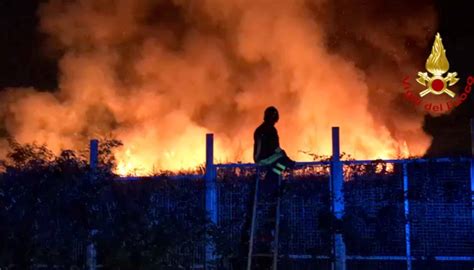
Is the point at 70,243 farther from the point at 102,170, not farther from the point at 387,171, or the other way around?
the point at 387,171

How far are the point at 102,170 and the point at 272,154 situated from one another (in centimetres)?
220

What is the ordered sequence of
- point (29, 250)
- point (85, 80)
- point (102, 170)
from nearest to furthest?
1. point (29, 250)
2. point (102, 170)
3. point (85, 80)

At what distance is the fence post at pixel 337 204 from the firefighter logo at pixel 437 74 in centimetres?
1350

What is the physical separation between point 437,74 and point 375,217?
14.3 meters

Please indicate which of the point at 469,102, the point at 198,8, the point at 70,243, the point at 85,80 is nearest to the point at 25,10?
the point at 85,80

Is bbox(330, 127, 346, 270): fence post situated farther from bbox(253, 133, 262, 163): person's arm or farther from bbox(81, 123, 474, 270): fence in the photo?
bbox(253, 133, 262, 163): person's arm

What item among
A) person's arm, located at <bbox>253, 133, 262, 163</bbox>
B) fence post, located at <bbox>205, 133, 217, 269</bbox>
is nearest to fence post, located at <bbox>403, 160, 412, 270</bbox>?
person's arm, located at <bbox>253, 133, 262, 163</bbox>

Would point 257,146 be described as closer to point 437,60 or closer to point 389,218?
point 389,218

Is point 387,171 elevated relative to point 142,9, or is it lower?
lower

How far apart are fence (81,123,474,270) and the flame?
13.4m

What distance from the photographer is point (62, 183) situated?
8500 millimetres

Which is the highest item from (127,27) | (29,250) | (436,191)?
(127,27)

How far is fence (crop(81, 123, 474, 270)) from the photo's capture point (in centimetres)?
899

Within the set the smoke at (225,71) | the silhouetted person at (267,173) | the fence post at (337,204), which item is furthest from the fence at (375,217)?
the smoke at (225,71)
